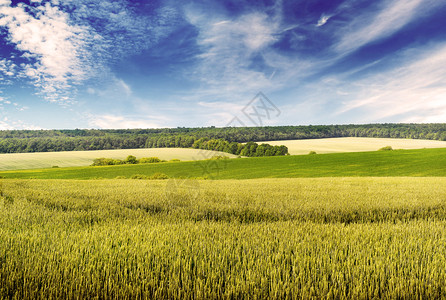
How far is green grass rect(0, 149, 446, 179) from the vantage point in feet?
129

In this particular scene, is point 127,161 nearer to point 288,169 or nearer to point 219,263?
point 288,169

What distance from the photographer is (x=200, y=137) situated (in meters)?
87.4

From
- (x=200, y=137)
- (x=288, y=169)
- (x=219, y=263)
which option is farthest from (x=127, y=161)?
(x=219, y=263)

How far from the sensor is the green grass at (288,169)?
129 ft

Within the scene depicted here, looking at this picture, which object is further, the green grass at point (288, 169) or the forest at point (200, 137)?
the forest at point (200, 137)

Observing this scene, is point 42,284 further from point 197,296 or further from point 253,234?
point 253,234

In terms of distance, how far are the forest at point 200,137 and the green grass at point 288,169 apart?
783 inches

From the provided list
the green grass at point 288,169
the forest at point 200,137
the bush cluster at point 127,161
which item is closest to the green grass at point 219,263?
the green grass at point 288,169

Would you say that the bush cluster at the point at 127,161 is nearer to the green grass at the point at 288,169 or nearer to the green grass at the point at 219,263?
the green grass at the point at 288,169

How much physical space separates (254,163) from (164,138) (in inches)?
2312

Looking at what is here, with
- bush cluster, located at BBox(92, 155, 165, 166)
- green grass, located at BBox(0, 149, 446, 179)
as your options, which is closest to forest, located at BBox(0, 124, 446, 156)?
bush cluster, located at BBox(92, 155, 165, 166)

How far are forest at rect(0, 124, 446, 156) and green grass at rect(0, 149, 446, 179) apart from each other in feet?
65.3

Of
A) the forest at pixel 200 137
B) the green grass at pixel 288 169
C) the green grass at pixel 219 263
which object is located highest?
the forest at pixel 200 137

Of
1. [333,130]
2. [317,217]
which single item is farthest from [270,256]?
[333,130]
